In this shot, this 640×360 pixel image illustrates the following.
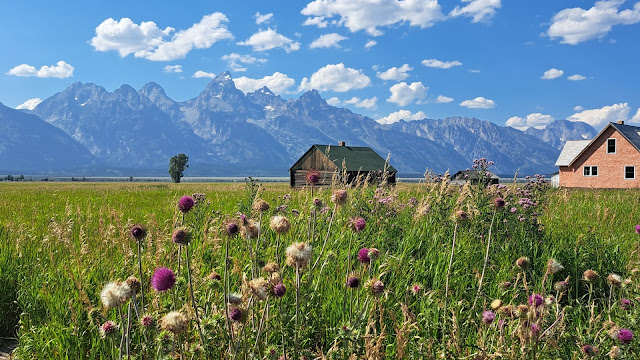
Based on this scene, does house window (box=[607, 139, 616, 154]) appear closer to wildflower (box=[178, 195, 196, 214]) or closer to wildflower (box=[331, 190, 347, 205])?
wildflower (box=[331, 190, 347, 205])

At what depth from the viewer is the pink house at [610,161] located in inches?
1752

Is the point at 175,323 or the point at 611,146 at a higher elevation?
the point at 611,146

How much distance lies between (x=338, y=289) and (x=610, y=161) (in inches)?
2051

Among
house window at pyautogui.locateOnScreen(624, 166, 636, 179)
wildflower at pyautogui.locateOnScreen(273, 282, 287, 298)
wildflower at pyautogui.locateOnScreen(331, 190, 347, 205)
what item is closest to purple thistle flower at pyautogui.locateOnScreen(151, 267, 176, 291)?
wildflower at pyautogui.locateOnScreen(273, 282, 287, 298)

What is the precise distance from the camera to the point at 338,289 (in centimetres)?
402

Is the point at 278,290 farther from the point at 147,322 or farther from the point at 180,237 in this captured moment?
the point at 147,322

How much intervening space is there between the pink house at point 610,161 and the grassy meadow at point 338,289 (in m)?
44.5

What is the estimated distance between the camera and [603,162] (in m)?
46.6

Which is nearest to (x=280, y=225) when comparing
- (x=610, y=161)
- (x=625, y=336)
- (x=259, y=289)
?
(x=259, y=289)

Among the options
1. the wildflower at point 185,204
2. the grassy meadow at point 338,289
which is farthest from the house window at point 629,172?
the wildflower at point 185,204

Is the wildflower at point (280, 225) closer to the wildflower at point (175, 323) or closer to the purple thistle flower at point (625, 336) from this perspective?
the wildflower at point (175, 323)

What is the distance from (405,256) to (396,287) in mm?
954

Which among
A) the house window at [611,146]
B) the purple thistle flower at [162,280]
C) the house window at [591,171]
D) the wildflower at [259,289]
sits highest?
the house window at [611,146]

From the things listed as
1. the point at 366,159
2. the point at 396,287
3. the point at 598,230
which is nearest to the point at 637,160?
the point at 366,159
